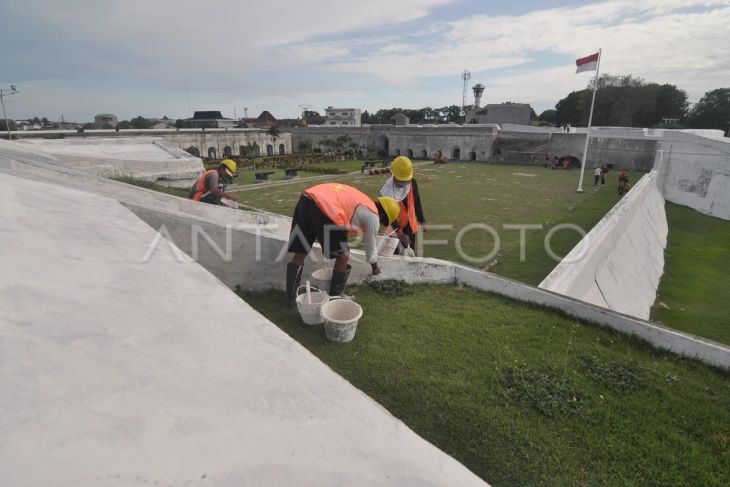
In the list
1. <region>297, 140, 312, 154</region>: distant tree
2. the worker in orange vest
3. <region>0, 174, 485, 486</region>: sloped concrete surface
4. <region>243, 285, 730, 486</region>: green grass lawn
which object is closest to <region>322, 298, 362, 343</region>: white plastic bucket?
<region>243, 285, 730, 486</region>: green grass lawn

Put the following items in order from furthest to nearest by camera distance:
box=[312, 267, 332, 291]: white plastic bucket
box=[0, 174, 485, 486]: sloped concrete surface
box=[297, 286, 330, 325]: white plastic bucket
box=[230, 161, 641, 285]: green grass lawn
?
box=[230, 161, 641, 285]: green grass lawn → box=[312, 267, 332, 291]: white plastic bucket → box=[297, 286, 330, 325]: white plastic bucket → box=[0, 174, 485, 486]: sloped concrete surface

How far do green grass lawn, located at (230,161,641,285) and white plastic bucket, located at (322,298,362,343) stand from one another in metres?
3.69

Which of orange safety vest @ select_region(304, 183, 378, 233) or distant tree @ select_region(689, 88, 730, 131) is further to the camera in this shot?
distant tree @ select_region(689, 88, 730, 131)

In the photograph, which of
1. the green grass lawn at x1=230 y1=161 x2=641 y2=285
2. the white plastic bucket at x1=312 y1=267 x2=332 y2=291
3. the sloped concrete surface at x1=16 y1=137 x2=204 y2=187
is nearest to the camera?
the white plastic bucket at x1=312 y1=267 x2=332 y2=291

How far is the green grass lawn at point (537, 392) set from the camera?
2.35m

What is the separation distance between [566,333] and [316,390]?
124 inches

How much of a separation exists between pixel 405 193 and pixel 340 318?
2.31 meters

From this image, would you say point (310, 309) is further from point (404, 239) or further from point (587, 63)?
point (587, 63)

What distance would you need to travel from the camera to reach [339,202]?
12.4ft

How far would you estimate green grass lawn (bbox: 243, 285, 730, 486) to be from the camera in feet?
7.72

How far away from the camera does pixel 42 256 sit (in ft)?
6.71

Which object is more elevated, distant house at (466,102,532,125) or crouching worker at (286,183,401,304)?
distant house at (466,102,532,125)

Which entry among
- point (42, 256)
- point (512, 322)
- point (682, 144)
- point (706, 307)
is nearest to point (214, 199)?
point (42, 256)

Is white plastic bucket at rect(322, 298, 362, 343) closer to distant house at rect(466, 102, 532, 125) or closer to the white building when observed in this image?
distant house at rect(466, 102, 532, 125)
